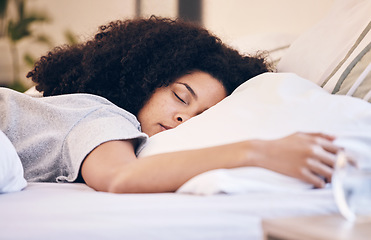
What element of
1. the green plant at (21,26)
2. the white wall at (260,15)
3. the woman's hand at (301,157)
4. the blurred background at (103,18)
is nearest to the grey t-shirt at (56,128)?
the woman's hand at (301,157)

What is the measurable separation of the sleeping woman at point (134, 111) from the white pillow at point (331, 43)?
0.45ft

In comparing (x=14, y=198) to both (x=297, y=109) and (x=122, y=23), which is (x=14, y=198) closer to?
(x=297, y=109)

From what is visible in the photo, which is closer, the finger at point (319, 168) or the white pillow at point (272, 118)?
the finger at point (319, 168)

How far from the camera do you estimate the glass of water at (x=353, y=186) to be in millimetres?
588

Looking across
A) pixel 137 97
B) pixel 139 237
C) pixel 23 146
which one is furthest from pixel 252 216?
pixel 137 97

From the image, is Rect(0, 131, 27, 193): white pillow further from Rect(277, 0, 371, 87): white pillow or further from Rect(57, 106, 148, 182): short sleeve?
Rect(277, 0, 371, 87): white pillow

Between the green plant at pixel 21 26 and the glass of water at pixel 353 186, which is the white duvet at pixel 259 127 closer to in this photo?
the glass of water at pixel 353 186

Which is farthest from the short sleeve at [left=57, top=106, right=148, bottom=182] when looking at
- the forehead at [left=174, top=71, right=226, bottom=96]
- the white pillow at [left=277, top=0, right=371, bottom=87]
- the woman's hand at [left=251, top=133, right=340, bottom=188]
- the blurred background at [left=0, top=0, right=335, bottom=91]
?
the blurred background at [left=0, top=0, right=335, bottom=91]

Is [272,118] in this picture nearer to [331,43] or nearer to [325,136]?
[325,136]

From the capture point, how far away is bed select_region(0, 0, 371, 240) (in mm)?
712

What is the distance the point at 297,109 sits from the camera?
101cm

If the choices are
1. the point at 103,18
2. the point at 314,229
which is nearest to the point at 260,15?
the point at 103,18

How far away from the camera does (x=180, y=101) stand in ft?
4.39

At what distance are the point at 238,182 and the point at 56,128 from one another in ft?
1.68
